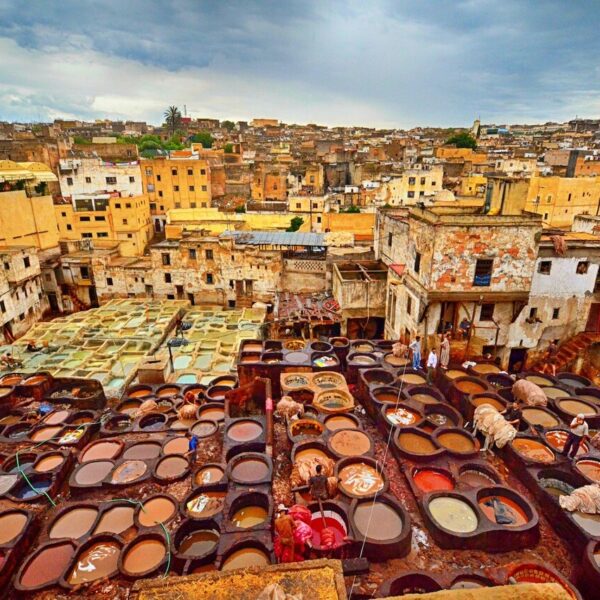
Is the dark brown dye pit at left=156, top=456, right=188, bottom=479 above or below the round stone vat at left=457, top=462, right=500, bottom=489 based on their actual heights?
below

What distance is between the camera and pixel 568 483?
35.9ft

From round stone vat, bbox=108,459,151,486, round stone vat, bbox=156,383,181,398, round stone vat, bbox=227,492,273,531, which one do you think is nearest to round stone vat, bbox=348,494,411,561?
round stone vat, bbox=227,492,273,531

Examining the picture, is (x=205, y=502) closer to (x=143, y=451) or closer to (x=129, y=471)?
(x=129, y=471)

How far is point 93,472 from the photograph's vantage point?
12.4 m

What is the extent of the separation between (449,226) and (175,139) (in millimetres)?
79829

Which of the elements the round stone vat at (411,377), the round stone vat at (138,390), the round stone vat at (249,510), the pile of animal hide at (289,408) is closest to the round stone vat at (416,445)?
the round stone vat at (411,377)

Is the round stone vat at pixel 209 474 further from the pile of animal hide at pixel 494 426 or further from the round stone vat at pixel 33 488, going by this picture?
the pile of animal hide at pixel 494 426

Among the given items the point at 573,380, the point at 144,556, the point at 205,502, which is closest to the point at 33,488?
the point at 144,556

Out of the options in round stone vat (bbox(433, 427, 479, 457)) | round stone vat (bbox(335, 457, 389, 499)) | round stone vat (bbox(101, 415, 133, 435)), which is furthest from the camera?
round stone vat (bbox(101, 415, 133, 435))

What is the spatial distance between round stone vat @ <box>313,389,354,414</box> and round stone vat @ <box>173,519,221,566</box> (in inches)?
214

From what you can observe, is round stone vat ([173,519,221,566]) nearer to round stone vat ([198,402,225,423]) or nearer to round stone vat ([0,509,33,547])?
round stone vat ([0,509,33,547])

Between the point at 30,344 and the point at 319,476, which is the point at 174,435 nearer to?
the point at 319,476

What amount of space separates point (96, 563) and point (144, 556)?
1097 millimetres

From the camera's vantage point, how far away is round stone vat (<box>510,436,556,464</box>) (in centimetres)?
1131
